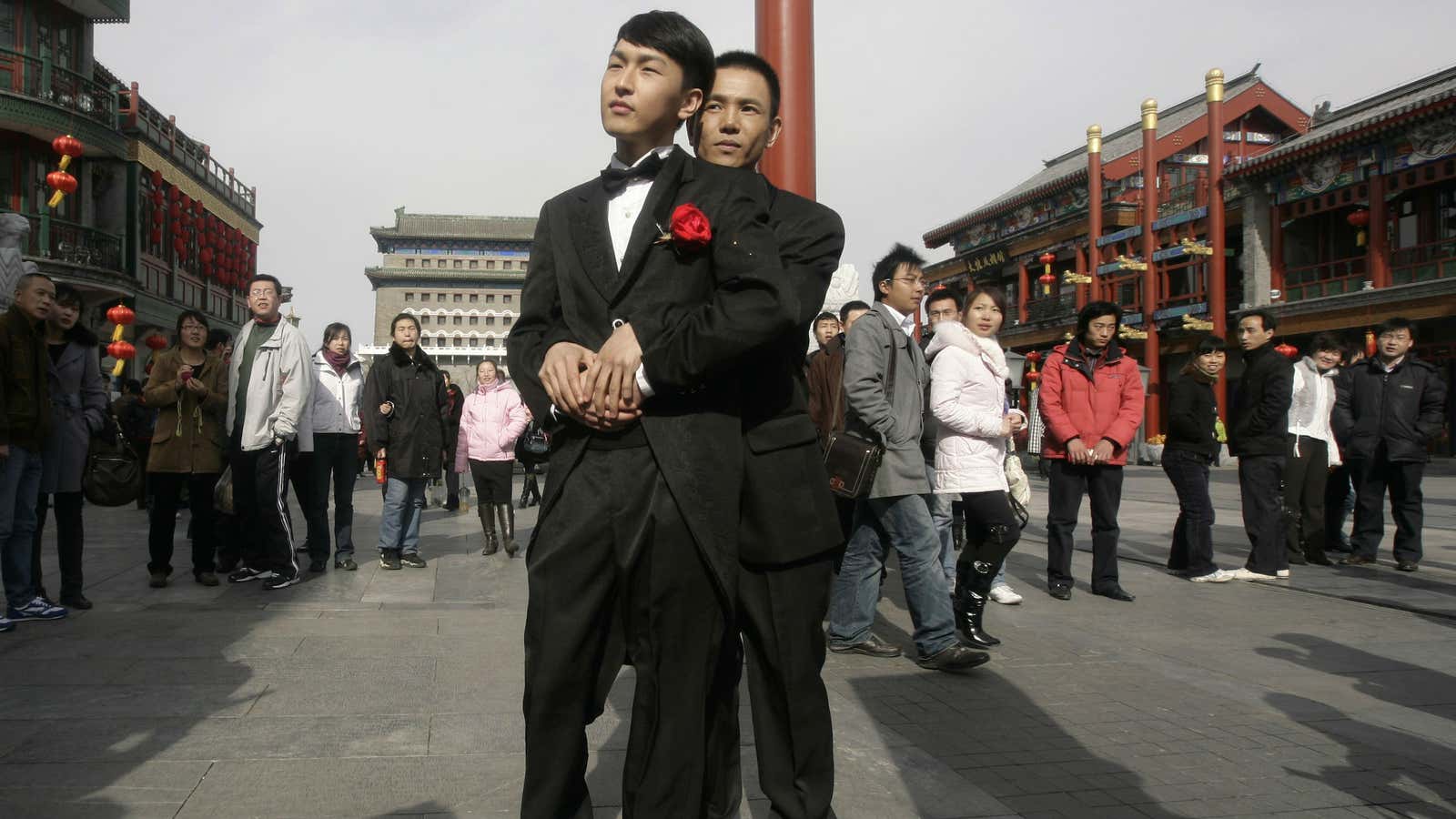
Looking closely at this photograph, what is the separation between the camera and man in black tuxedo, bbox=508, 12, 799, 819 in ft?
5.71

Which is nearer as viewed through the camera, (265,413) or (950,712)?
(950,712)

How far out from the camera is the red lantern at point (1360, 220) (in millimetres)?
23641

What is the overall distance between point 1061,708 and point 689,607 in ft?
8.35

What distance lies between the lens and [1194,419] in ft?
23.2

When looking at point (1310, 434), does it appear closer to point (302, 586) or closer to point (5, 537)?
point (302, 586)

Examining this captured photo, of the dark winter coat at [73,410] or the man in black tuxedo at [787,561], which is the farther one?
the dark winter coat at [73,410]

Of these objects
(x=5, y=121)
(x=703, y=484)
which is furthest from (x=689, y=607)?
(x=5, y=121)

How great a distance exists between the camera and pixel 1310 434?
322 inches

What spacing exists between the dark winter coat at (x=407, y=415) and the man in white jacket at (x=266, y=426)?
97 centimetres

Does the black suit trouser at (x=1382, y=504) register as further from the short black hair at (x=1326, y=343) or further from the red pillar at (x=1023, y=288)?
the red pillar at (x=1023, y=288)

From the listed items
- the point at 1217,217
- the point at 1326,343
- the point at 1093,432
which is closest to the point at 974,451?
the point at 1093,432

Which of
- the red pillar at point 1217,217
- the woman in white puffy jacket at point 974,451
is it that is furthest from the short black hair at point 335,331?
the red pillar at point 1217,217

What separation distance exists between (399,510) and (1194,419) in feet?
18.0

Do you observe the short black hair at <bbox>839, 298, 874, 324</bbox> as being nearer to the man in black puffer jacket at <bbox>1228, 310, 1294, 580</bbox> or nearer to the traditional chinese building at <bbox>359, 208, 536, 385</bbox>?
the man in black puffer jacket at <bbox>1228, 310, 1294, 580</bbox>
